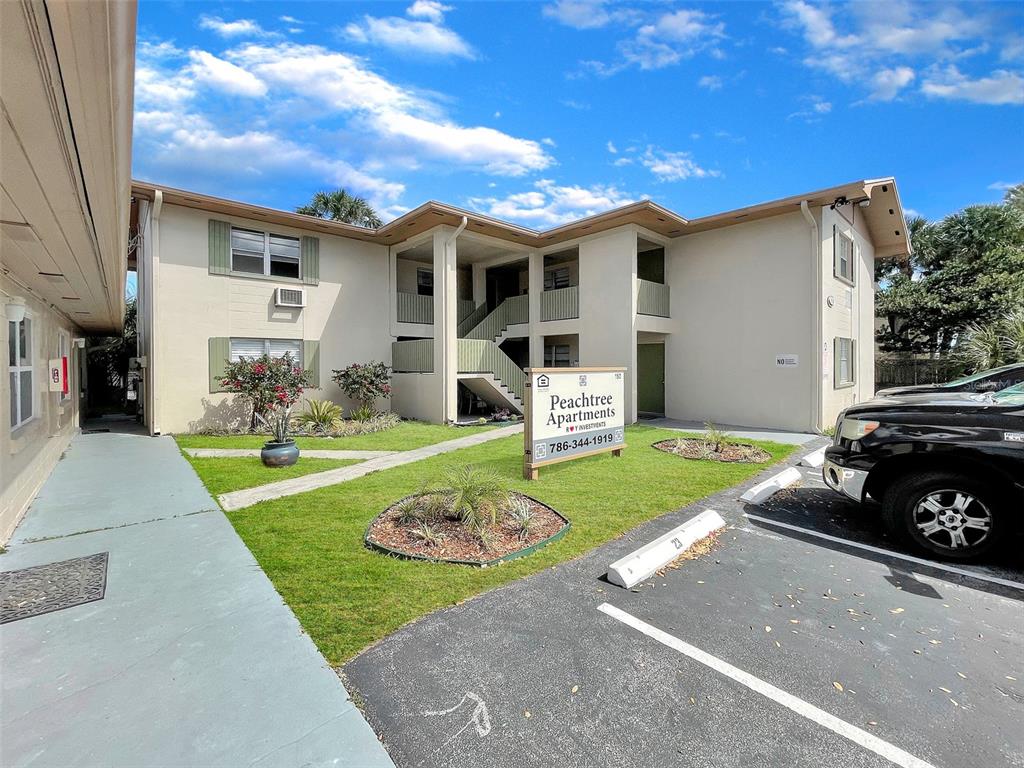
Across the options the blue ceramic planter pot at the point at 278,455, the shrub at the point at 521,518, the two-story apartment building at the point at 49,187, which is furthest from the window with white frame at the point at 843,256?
the two-story apartment building at the point at 49,187

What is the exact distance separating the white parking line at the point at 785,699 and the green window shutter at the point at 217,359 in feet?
40.1

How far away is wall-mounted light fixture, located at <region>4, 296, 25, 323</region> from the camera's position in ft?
16.3

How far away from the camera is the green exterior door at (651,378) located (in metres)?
14.7

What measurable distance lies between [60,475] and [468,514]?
23.2 feet

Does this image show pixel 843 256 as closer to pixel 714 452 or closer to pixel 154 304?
pixel 714 452

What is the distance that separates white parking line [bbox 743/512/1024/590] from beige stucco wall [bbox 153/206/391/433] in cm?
1212

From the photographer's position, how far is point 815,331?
11.2m

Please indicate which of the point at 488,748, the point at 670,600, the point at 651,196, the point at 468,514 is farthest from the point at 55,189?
the point at 651,196

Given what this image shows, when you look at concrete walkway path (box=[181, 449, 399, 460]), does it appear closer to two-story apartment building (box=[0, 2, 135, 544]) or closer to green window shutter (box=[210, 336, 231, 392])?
two-story apartment building (box=[0, 2, 135, 544])

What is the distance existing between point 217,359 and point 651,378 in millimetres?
12876

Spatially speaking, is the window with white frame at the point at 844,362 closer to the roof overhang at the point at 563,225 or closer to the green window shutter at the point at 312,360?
the roof overhang at the point at 563,225

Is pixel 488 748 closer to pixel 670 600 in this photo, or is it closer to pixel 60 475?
pixel 670 600

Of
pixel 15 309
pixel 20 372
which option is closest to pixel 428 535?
pixel 15 309

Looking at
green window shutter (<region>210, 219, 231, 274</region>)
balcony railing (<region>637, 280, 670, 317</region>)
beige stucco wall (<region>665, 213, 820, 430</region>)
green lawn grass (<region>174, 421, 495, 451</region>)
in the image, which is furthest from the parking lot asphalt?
green window shutter (<region>210, 219, 231, 274</region>)
